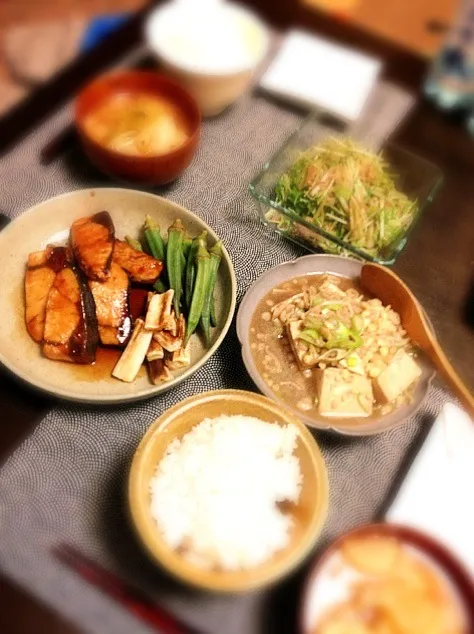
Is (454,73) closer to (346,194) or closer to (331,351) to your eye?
(346,194)

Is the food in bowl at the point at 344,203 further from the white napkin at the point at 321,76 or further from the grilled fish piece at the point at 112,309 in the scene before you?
the grilled fish piece at the point at 112,309

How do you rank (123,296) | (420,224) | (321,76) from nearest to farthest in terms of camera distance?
1. (123,296)
2. (420,224)
3. (321,76)

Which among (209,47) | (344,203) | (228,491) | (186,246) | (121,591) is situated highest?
(209,47)

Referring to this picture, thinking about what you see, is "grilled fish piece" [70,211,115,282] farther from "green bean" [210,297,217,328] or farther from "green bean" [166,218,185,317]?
"green bean" [210,297,217,328]

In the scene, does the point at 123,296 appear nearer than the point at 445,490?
No

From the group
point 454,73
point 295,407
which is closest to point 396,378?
point 295,407
